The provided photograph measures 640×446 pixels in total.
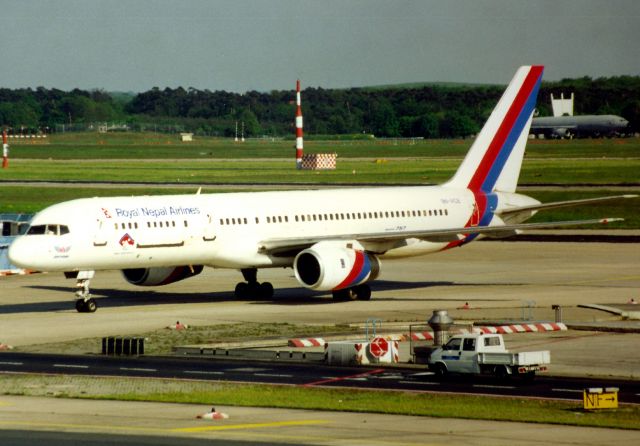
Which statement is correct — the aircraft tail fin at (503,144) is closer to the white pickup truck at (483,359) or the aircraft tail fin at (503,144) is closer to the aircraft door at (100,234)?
the aircraft door at (100,234)

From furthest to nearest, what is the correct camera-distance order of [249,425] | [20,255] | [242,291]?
[242,291] → [20,255] → [249,425]

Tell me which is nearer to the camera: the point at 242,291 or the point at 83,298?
the point at 83,298

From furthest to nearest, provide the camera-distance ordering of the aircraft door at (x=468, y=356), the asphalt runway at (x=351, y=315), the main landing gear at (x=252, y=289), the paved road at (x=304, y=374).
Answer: the main landing gear at (x=252, y=289) < the aircraft door at (x=468, y=356) < the paved road at (x=304, y=374) < the asphalt runway at (x=351, y=315)

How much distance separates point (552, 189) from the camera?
417 feet

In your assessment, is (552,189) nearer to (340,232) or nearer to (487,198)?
(487,198)

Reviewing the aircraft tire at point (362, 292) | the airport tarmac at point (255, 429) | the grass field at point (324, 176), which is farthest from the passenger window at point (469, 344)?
the grass field at point (324, 176)

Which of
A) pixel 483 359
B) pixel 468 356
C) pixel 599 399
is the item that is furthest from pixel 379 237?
pixel 599 399

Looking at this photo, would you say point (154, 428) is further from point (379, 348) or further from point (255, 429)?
point (379, 348)

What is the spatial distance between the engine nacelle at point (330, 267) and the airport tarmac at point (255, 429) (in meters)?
23.1

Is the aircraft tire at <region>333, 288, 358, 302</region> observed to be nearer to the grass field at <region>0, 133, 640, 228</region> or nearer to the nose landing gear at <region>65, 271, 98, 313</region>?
the nose landing gear at <region>65, 271, 98, 313</region>

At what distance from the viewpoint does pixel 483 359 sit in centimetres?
3888

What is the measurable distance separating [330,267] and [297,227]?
15.0 feet

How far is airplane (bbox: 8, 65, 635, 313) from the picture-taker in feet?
181

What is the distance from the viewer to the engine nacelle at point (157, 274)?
60.8 metres
